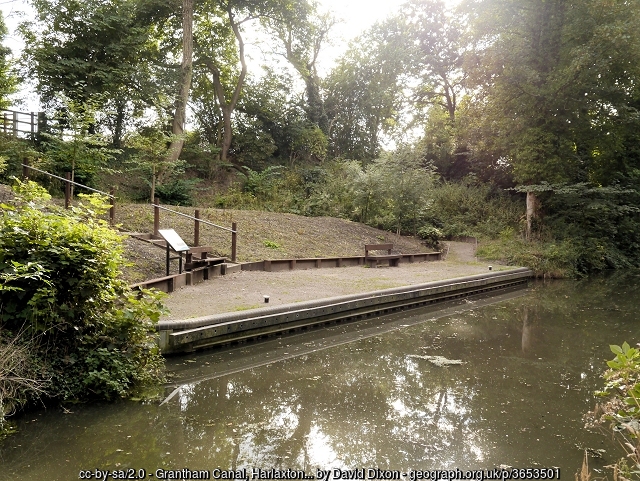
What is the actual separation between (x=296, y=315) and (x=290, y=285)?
2.30 metres

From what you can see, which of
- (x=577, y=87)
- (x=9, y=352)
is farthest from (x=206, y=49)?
(x=9, y=352)

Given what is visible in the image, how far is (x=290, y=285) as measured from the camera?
10.4m

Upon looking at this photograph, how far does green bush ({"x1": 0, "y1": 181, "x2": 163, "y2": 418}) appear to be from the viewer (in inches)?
184

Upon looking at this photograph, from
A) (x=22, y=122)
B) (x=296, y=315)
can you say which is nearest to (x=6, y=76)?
(x=22, y=122)

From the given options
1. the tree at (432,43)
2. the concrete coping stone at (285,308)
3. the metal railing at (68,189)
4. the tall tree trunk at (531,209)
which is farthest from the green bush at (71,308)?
the tree at (432,43)

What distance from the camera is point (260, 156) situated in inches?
957

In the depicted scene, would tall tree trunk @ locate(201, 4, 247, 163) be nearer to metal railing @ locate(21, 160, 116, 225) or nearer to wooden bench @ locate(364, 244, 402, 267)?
wooden bench @ locate(364, 244, 402, 267)

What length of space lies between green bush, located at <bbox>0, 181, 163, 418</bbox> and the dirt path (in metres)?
1.50

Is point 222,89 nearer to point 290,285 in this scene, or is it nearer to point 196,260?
point 196,260

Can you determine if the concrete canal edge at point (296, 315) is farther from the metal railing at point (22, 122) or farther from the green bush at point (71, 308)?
the metal railing at point (22, 122)

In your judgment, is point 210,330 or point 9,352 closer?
point 9,352

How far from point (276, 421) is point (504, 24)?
62.5 ft

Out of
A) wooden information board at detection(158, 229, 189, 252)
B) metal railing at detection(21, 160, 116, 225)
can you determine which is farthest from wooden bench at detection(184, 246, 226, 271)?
metal railing at detection(21, 160, 116, 225)

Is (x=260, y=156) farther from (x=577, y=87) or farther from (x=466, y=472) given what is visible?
(x=466, y=472)
